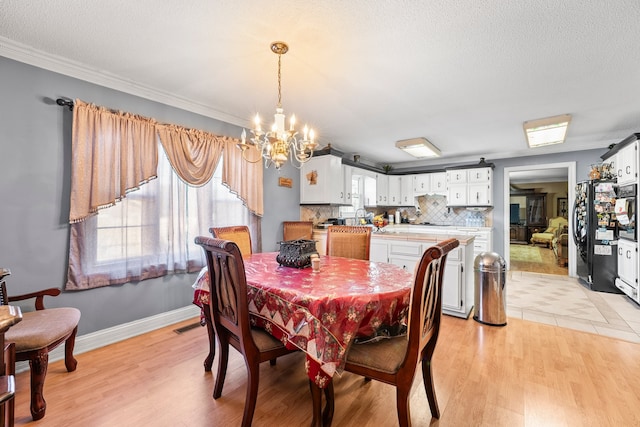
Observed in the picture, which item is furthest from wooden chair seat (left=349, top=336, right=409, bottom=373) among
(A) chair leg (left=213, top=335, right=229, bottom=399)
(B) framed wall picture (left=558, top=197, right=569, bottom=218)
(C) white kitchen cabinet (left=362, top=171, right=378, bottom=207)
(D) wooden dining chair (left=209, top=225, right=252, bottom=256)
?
(B) framed wall picture (left=558, top=197, right=569, bottom=218)

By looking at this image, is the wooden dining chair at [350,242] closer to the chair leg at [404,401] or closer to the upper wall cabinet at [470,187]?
the chair leg at [404,401]

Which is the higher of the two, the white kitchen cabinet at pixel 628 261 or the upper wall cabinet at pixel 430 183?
the upper wall cabinet at pixel 430 183

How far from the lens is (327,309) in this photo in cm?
140

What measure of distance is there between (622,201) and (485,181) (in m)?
2.07

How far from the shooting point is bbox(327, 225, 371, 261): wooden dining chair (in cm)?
270

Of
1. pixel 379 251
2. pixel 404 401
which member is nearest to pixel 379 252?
pixel 379 251

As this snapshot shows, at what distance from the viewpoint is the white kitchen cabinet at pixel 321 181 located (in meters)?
4.45

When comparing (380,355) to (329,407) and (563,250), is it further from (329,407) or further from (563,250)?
(563,250)

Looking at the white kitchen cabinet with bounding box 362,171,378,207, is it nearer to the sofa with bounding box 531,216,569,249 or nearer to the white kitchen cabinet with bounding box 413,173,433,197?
the white kitchen cabinet with bounding box 413,173,433,197

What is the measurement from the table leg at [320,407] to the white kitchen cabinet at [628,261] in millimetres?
4232

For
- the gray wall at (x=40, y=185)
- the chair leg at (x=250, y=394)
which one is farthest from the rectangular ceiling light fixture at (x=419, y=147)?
the chair leg at (x=250, y=394)

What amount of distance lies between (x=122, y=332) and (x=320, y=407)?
7.16 feet

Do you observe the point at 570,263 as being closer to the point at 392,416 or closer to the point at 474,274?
the point at 474,274

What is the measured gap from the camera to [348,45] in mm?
2039
